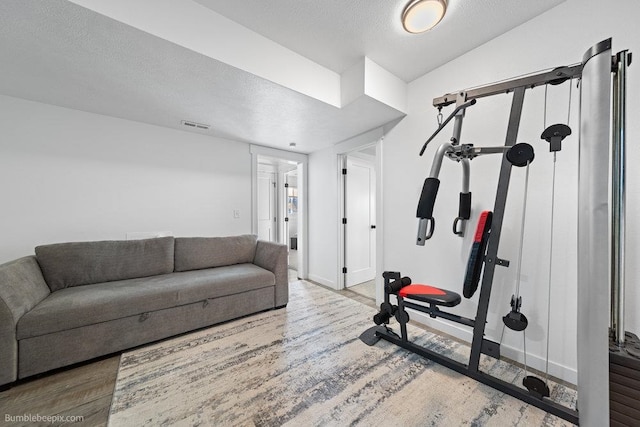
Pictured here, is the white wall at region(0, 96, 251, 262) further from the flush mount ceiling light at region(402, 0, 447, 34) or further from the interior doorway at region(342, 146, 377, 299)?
the flush mount ceiling light at region(402, 0, 447, 34)

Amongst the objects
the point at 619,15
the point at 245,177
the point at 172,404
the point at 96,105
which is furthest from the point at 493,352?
the point at 96,105

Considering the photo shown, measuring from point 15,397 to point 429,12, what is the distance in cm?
364

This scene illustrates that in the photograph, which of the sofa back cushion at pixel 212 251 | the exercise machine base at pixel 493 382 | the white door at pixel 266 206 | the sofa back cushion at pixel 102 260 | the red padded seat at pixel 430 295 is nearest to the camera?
the exercise machine base at pixel 493 382

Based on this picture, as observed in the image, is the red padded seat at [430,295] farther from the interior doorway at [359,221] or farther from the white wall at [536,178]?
the interior doorway at [359,221]

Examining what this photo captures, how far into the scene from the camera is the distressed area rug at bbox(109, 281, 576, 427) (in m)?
1.28

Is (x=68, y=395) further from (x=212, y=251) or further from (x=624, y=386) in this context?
(x=624, y=386)

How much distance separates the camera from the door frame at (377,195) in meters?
2.77

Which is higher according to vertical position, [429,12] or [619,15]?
[429,12]

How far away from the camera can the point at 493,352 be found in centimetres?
151

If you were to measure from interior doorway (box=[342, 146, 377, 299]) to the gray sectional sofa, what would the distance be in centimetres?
124

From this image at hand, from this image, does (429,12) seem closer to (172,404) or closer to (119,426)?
(172,404)

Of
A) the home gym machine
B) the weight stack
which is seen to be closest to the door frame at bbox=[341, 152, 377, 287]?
the home gym machine

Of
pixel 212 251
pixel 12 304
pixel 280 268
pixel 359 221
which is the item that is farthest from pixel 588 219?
pixel 12 304

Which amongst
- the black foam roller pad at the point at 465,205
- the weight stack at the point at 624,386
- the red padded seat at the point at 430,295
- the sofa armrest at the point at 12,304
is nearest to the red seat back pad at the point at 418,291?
the red padded seat at the point at 430,295
